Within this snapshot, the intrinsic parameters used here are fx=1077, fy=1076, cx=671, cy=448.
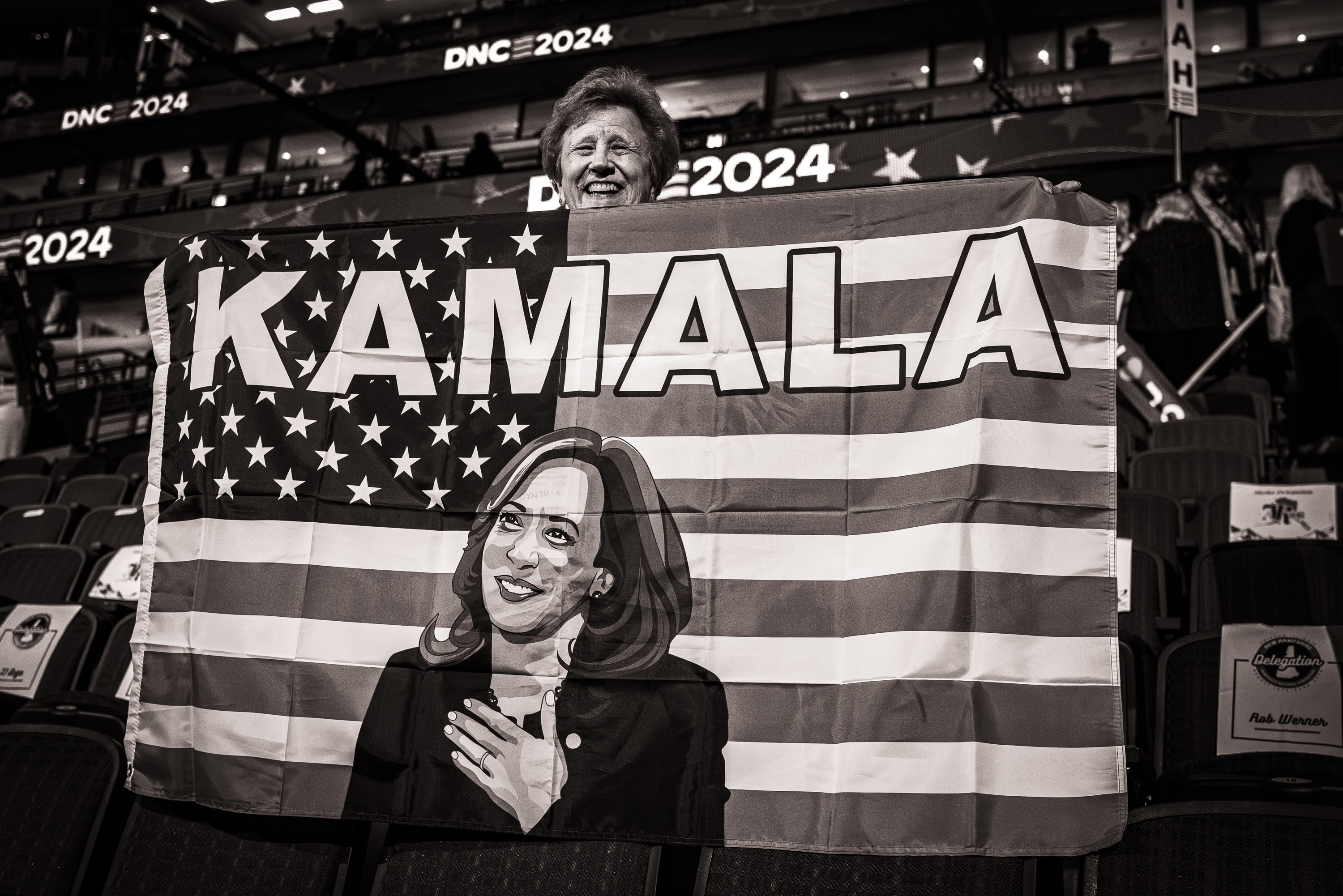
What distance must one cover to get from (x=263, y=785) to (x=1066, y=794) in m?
1.68

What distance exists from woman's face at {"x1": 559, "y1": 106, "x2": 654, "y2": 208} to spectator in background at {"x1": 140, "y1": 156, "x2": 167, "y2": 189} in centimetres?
1942

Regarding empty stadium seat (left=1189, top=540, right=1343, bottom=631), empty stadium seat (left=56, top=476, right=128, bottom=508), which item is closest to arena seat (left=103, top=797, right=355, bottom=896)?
empty stadium seat (left=1189, top=540, right=1343, bottom=631)

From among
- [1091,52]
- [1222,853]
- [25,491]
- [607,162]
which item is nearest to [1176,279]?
[607,162]

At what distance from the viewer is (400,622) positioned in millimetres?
2383

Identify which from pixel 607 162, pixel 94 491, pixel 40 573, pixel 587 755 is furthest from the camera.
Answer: pixel 94 491

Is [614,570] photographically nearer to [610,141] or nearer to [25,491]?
[610,141]

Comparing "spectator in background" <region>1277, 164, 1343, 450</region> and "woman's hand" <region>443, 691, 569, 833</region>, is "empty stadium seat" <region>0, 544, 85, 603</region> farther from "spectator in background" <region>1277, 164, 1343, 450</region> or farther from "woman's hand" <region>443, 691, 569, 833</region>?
"spectator in background" <region>1277, 164, 1343, 450</region>

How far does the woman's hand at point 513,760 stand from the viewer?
220 centimetres

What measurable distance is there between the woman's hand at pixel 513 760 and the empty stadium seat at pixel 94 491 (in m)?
5.26

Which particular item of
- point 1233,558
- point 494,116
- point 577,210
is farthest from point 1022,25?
point 577,210

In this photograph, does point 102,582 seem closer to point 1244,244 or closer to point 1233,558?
point 1233,558

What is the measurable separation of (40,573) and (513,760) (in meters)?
3.49

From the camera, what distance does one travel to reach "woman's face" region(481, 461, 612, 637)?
2295 millimetres

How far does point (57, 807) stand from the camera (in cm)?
255
